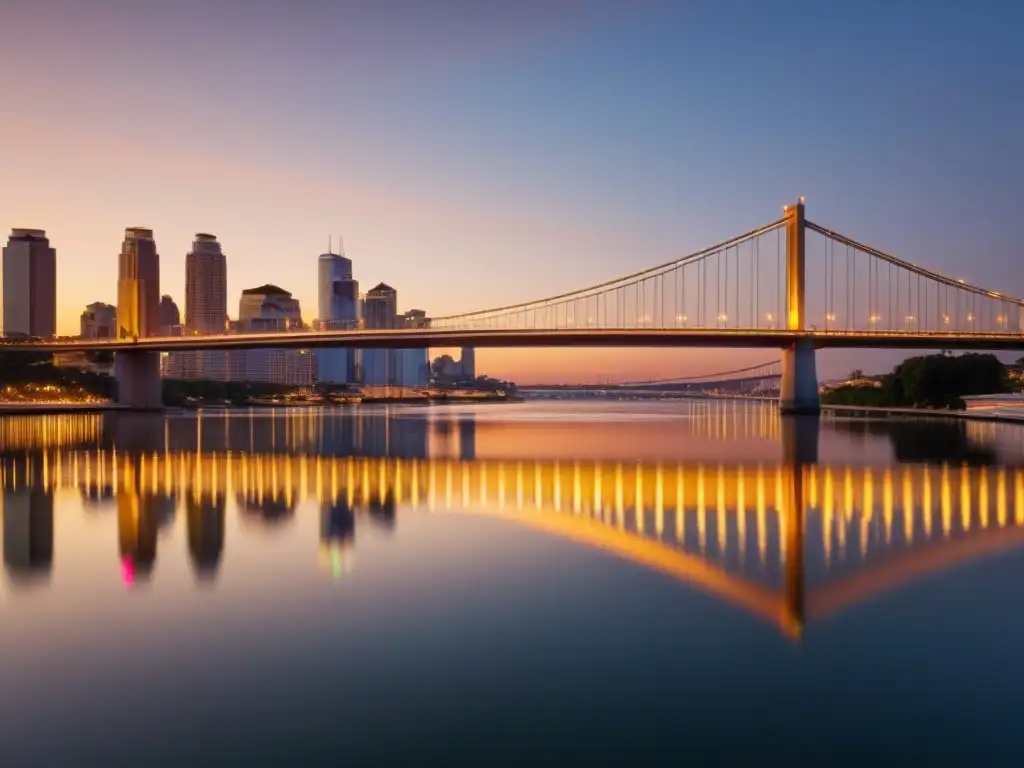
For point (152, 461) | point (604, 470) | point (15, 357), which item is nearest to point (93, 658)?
point (604, 470)

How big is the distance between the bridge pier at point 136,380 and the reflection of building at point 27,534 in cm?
5605

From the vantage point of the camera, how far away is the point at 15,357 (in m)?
85.5

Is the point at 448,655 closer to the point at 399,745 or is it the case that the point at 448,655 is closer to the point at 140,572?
the point at 399,745

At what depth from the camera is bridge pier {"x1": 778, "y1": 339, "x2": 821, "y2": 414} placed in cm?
5300

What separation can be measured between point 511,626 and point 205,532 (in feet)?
19.5

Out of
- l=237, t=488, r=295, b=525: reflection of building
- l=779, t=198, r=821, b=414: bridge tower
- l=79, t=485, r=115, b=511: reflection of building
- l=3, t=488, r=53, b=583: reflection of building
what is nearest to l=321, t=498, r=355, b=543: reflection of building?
l=237, t=488, r=295, b=525: reflection of building

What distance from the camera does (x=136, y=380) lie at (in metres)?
68.8

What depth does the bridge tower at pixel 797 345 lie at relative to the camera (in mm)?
52594

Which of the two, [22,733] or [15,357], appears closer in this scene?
[22,733]

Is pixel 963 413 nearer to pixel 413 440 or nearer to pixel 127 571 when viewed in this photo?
pixel 413 440

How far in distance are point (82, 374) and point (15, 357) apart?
698 cm

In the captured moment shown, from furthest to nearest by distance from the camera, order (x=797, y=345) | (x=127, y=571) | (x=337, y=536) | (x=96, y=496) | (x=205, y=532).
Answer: (x=797, y=345), (x=96, y=496), (x=205, y=532), (x=337, y=536), (x=127, y=571)

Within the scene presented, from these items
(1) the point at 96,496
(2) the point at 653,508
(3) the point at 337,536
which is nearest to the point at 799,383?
(2) the point at 653,508

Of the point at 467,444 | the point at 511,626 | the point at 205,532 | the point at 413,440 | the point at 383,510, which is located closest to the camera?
the point at 511,626
